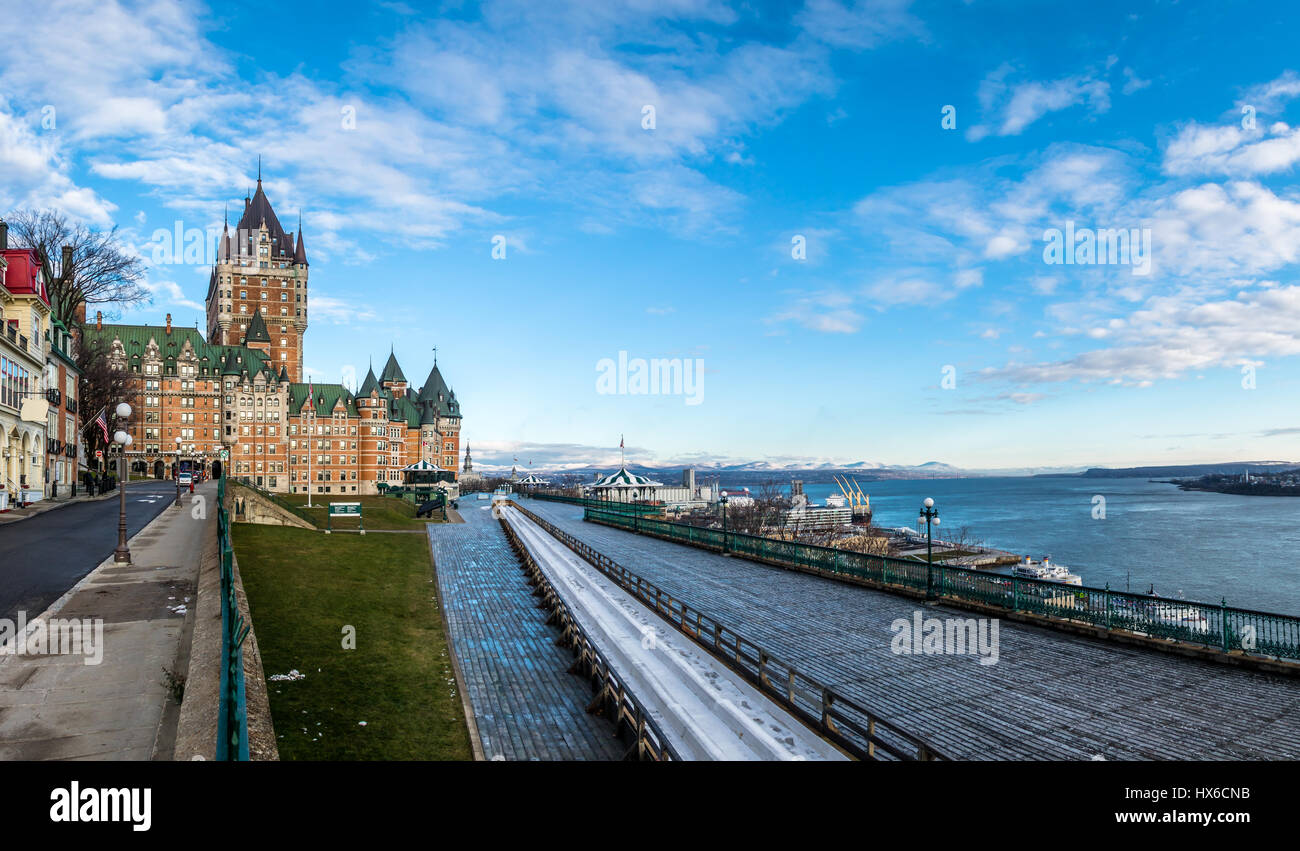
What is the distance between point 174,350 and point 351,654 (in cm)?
11559

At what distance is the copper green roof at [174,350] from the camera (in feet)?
348

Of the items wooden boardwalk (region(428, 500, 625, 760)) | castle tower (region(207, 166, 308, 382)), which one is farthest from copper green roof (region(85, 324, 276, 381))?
wooden boardwalk (region(428, 500, 625, 760))

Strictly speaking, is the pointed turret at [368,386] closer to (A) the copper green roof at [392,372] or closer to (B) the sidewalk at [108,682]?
(A) the copper green roof at [392,372]

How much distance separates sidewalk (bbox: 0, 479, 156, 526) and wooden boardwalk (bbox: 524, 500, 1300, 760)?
2735 centimetres

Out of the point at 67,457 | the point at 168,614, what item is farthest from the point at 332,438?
the point at 168,614

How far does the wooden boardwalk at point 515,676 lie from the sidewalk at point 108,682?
16.5ft

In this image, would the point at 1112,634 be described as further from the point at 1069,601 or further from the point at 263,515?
the point at 263,515

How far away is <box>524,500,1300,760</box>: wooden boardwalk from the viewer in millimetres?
10367

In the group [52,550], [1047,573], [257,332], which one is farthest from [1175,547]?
[257,332]

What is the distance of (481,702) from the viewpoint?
46.3ft

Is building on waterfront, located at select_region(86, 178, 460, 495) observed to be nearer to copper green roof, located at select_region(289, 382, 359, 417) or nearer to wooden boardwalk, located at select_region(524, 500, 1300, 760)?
copper green roof, located at select_region(289, 382, 359, 417)
